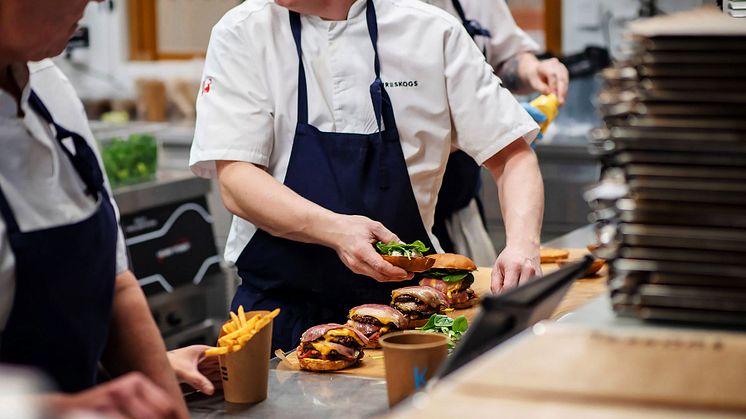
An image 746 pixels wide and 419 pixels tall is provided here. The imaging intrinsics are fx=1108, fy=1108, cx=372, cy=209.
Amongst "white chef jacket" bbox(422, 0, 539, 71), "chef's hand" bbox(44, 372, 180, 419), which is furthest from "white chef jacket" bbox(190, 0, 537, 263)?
"chef's hand" bbox(44, 372, 180, 419)

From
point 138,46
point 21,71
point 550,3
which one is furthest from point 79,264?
point 138,46

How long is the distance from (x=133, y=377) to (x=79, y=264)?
18.1 inches

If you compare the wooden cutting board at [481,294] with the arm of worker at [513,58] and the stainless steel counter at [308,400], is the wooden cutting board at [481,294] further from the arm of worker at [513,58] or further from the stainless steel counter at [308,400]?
the arm of worker at [513,58]

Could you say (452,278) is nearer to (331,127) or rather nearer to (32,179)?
(331,127)

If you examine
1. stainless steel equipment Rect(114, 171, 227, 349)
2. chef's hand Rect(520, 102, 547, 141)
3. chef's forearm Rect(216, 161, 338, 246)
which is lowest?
stainless steel equipment Rect(114, 171, 227, 349)

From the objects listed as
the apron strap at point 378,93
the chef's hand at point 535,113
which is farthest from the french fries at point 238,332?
the chef's hand at point 535,113

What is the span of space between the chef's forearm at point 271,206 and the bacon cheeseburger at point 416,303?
201 mm

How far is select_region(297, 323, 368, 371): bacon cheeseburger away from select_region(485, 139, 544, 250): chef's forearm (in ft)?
2.03

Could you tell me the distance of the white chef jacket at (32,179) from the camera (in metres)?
1.59

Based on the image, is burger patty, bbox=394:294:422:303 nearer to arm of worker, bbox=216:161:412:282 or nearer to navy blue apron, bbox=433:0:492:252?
arm of worker, bbox=216:161:412:282

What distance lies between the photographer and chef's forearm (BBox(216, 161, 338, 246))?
2.46 meters

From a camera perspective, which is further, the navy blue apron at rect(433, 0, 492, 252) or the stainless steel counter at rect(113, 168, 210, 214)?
Answer: the stainless steel counter at rect(113, 168, 210, 214)

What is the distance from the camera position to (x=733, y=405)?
0.97 meters

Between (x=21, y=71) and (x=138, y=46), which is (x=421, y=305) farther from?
(x=138, y=46)
